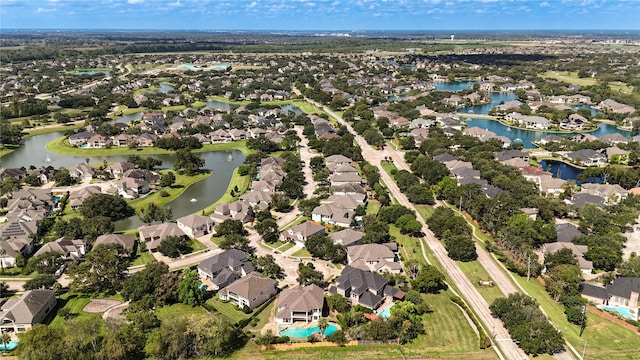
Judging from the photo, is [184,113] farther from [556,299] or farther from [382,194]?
[556,299]

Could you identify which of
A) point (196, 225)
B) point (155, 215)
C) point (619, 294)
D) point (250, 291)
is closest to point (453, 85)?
point (619, 294)

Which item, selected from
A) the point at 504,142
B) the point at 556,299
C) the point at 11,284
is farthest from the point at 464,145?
the point at 11,284

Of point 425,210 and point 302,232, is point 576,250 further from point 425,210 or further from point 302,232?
point 302,232

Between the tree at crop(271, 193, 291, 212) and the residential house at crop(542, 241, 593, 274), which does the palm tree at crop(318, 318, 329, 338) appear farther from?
the residential house at crop(542, 241, 593, 274)

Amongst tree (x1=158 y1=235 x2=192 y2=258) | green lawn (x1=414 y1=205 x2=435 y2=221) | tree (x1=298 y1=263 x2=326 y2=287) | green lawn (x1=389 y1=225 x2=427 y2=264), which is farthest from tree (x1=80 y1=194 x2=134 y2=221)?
green lawn (x1=414 y1=205 x2=435 y2=221)

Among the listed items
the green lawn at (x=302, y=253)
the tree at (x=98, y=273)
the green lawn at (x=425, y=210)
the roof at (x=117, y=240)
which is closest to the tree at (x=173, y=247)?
the roof at (x=117, y=240)

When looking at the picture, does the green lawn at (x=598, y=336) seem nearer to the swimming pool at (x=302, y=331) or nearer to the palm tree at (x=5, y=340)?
the swimming pool at (x=302, y=331)
